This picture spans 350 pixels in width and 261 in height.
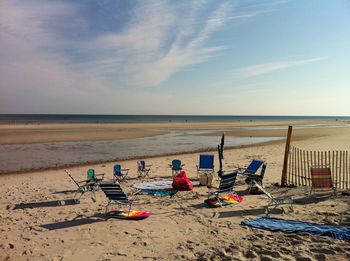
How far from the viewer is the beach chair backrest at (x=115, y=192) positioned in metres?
7.03

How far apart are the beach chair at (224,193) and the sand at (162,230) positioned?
9.1 inches

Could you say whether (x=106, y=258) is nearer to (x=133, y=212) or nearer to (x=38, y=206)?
(x=133, y=212)

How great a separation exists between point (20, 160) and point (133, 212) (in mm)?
11402

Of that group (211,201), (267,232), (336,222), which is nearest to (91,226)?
(211,201)

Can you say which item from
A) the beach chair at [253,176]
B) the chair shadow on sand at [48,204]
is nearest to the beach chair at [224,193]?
the beach chair at [253,176]

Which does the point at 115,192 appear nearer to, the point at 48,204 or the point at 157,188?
the point at 48,204

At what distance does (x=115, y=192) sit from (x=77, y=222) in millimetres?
1022

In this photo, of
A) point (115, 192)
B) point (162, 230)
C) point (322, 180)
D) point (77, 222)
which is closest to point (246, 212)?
point (162, 230)

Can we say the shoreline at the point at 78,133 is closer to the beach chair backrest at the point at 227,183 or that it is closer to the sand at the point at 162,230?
the sand at the point at 162,230

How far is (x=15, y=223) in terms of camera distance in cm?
666

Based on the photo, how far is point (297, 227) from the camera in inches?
242

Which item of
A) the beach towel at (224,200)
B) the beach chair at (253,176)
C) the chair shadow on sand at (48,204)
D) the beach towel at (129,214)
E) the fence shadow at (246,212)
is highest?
the beach chair at (253,176)

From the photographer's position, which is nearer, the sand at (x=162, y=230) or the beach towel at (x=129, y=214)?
the sand at (x=162, y=230)

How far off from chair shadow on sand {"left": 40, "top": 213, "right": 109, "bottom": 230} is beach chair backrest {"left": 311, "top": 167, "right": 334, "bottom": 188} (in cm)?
561
